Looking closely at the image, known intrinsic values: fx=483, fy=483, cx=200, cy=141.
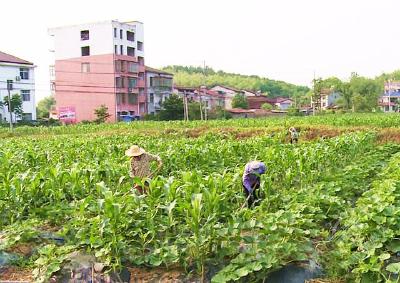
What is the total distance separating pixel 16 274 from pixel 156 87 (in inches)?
2382

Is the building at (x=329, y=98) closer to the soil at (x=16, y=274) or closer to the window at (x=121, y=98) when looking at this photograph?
the window at (x=121, y=98)

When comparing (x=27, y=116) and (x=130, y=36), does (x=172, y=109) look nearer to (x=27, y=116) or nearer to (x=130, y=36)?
(x=130, y=36)

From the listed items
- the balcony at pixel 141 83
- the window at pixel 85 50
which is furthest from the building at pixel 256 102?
the window at pixel 85 50

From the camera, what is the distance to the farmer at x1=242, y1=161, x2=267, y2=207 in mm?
7582

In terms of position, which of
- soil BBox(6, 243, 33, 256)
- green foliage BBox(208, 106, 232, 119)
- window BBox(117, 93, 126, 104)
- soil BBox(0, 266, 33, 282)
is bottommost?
soil BBox(0, 266, 33, 282)

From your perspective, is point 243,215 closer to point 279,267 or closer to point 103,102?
point 279,267

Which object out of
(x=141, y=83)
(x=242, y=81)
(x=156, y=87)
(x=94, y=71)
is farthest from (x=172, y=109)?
(x=242, y=81)

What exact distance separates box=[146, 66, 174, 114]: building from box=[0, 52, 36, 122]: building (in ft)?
54.8

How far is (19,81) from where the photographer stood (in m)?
50.1

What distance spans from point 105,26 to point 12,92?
44.4 feet

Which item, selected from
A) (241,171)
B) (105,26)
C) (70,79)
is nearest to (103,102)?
(70,79)

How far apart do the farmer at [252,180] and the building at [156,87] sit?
57.2m

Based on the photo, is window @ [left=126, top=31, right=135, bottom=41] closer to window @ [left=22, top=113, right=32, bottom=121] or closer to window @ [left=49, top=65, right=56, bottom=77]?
window @ [left=49, top=65, right=56, bottom=77]

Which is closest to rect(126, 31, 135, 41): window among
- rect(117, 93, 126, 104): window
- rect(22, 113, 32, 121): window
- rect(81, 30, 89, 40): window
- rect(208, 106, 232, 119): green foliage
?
rect(81, 30, 89, 40): window
